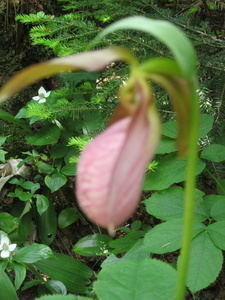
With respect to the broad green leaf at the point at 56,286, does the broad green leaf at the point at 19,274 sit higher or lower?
higher

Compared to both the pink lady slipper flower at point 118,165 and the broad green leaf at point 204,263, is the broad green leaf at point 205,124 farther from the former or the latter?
the pink lady slipper flower at point 118,165

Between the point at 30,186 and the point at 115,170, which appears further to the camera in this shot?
the point at 30,186

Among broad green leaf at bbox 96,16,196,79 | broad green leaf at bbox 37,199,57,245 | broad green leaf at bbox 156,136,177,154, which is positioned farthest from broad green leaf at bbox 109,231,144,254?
broad green leaf at bbox 96,16,196,79

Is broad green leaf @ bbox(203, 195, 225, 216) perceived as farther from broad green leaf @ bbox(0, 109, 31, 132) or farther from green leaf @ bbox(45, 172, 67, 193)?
broad green leaf @ bbox(0, 109, 31, 132)

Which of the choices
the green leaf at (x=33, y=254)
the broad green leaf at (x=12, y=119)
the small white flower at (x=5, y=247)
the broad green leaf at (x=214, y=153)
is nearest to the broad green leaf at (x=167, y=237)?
Result: the broad green leaf at (x=214, y=153)

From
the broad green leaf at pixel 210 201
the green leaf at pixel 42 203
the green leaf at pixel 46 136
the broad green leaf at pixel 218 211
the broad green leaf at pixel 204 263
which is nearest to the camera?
the broad green leaf at pixel 204 263

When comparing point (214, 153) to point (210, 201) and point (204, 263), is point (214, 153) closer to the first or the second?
point (210, 201)

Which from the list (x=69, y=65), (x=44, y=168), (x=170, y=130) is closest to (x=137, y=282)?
(x=69, y=65)

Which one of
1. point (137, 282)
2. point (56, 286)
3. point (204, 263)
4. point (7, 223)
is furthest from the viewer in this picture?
point (7, 223)
